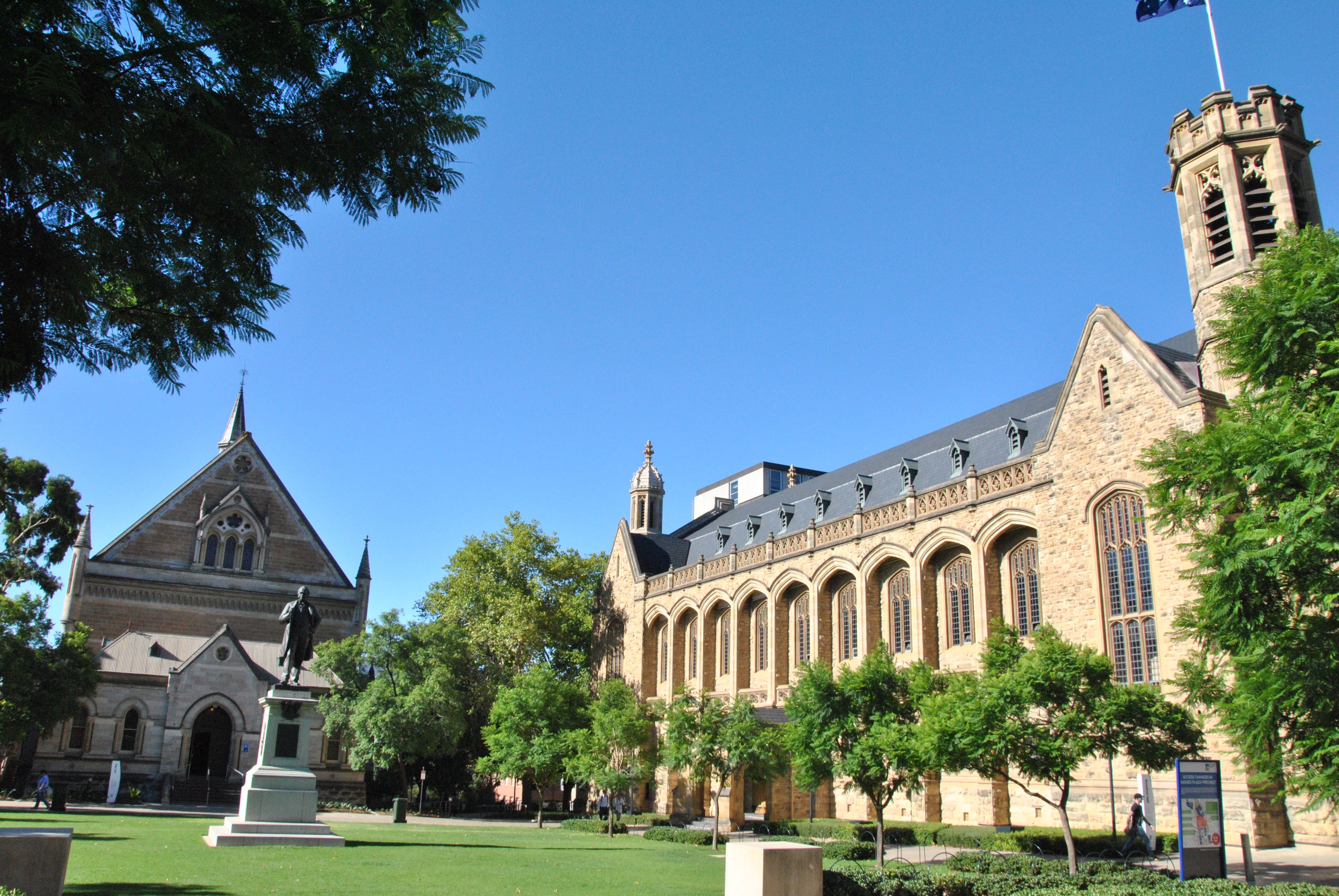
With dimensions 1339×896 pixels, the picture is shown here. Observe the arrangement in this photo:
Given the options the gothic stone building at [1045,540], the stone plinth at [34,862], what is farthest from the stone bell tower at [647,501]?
the stone plinth at [34,862]

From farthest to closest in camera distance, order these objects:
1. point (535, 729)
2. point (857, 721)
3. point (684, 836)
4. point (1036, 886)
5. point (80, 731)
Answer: point (535, 729), point (80, 731), point (684, 836), point (857, 721), point (1036, 886)

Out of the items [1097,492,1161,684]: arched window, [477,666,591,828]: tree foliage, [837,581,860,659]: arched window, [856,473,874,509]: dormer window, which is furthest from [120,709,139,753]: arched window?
[1097,492,1161,684]: arched window

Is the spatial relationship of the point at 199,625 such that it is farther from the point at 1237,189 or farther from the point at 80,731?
the point at 1237,189

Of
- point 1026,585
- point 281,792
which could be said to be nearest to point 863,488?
point 1026,585

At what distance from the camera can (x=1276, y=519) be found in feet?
51.9

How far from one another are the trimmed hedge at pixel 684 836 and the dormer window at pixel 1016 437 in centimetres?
1680

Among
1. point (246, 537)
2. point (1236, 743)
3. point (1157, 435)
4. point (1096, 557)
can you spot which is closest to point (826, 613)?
point (1096, 557)

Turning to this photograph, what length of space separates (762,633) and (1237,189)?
27.3 meters

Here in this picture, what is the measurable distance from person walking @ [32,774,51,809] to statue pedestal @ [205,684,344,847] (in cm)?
1679

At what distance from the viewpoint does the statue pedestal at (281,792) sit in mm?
20766

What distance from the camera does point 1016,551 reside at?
32.6 metres

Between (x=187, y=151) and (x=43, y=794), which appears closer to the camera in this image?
(x=187, y=151)

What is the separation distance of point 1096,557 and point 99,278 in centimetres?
2798

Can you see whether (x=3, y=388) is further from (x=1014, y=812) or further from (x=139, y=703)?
(x=139, y=703)
